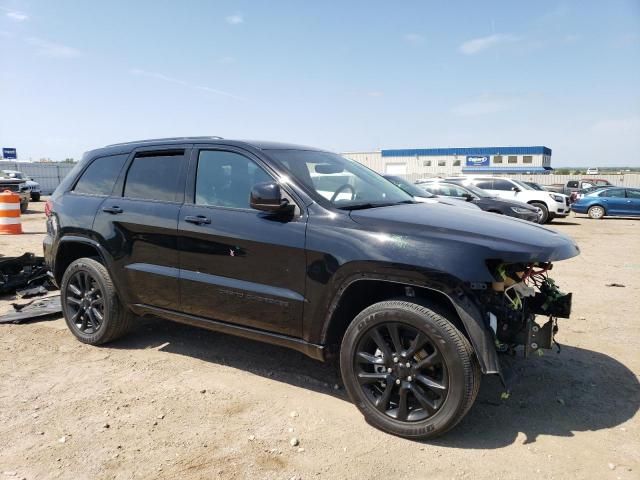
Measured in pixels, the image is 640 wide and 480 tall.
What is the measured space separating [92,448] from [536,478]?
2.56 m

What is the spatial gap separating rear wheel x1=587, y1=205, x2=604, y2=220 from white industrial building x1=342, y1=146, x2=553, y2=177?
37.4 m

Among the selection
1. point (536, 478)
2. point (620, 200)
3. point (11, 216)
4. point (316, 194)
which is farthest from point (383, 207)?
point (620, 200)

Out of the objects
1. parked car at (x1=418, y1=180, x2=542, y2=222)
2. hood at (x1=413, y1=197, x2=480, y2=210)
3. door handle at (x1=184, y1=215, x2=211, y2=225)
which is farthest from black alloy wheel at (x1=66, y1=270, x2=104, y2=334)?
parked car at (x1=418, y1=180, x2=542, y2=222)

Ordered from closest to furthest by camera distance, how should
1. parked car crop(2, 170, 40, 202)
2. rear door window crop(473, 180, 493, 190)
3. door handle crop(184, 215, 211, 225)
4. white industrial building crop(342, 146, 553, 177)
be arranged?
door handle crop(184, 215, 211, 225), rear door window crop(473, 180, 493, 190), parked car crop(2, 170, 40, 202), white industrial building crop(342, 146, 553, 177)

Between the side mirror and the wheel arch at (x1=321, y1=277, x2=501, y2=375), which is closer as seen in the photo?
the wheel arch at (x1=321, y1=277, x2=501, y2=375)

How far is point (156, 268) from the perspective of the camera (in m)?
4.17

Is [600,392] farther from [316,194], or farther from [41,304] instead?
[41,304]

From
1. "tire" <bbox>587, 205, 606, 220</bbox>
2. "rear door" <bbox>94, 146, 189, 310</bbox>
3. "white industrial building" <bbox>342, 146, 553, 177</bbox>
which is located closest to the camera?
"rear door" <bbox>94, 146, 189, 310</bbox>

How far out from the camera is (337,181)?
12.9ft

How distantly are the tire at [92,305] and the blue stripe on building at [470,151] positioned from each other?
63474 millimetres

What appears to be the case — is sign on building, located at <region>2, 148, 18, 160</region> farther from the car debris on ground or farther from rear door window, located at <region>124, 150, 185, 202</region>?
rear door window, located at <region>124, 150, 185, 202</region>

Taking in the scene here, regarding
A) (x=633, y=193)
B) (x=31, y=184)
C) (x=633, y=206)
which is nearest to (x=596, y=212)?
(x=633, y=206)

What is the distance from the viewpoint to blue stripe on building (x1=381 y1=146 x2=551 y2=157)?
6169 centimetres

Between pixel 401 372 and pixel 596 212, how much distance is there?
21.4 meters
